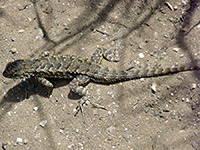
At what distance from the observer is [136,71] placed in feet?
13.8

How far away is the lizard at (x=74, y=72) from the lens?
416cm

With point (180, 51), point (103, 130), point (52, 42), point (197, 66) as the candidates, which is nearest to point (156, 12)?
point (180, 51)

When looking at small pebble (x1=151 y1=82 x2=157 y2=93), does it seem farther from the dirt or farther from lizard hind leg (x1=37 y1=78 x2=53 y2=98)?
lizard hind leg (x1=37 y1=78 x2=53 y2=98)

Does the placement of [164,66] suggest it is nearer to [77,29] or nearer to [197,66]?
[197,66]

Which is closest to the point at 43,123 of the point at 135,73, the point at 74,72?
the point at 74,72

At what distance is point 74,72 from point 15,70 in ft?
3.83

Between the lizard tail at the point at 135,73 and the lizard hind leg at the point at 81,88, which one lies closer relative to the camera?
the lizard tail at the point at 135,73

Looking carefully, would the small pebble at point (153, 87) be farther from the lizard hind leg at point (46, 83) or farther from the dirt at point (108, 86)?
the lizard hind leg at point (46, 83)

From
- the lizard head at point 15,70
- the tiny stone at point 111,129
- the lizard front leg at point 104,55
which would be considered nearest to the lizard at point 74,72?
the lizard head at point 15,70

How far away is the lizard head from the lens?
4109 mm

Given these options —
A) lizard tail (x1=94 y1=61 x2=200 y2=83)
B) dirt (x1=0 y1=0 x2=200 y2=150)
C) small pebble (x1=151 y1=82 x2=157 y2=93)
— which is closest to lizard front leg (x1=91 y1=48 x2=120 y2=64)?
dirt (x1=0 y1=0 x2=200 y2=150)

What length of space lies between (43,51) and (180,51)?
9.92ft

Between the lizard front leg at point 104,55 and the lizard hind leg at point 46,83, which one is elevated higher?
the lizard front leg at point 104,55

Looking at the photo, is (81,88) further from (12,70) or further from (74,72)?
(12,70)
